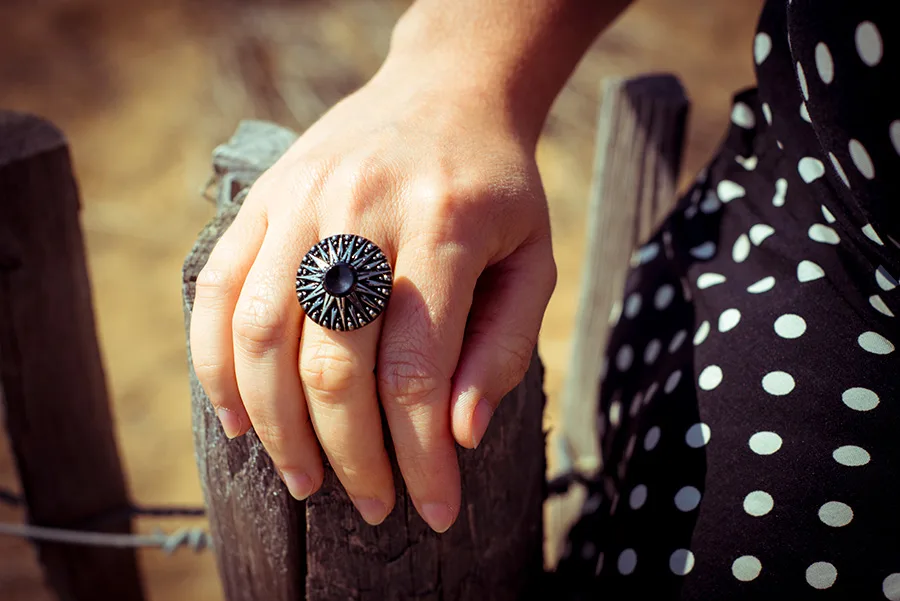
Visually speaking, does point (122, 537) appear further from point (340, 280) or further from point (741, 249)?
point (741, 249)

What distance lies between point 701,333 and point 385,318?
1.63 ft

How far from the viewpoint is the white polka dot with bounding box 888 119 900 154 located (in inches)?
26.7

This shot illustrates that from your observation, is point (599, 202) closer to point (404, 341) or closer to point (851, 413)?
point (851, 413)

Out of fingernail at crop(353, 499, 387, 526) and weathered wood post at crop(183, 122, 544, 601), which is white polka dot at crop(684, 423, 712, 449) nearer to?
weathered wood post at crop(183, 122, 544, 601)

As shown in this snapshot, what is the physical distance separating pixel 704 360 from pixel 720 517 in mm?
201

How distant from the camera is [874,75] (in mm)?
686

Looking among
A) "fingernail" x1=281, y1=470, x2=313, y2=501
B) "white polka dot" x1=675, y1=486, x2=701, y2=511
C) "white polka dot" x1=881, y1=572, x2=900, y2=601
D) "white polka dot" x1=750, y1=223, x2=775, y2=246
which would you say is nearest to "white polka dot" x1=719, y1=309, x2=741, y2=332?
"white polka dot" x1=750, y1=223, x2=775, y2=246

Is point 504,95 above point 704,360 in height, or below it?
above

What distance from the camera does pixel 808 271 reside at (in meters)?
0.88

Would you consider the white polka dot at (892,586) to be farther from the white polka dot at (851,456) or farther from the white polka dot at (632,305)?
the white polka dot at (632,305)

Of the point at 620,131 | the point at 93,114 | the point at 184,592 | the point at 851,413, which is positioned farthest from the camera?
the point at 93,114

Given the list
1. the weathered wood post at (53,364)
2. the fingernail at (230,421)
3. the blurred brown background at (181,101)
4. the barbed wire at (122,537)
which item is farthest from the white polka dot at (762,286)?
the blurred brown background at (181,101)

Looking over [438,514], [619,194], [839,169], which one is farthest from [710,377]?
[619,194]

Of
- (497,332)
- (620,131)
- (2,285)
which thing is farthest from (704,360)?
(2,285)
